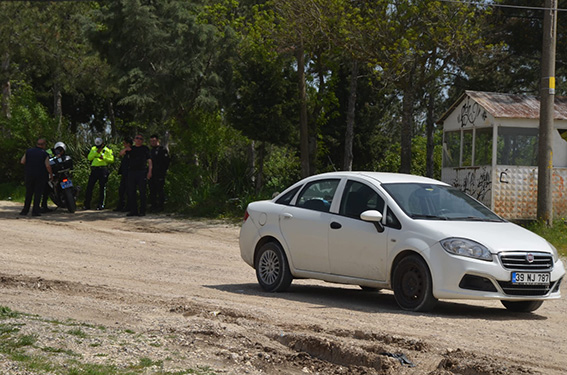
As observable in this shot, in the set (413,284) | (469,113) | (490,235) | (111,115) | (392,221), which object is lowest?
(413,284)

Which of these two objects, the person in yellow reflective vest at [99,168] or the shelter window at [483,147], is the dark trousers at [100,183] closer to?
the person in yellow reflective vest at [99,168]

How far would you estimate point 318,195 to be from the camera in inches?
453

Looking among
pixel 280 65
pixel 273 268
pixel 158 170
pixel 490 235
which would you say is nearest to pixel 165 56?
pixel 280 65

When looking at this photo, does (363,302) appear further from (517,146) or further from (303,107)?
(303,107)

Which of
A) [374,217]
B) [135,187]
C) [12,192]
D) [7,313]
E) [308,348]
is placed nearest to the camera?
[308,348]

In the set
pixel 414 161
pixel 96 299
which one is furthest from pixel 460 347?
pixel 414 161

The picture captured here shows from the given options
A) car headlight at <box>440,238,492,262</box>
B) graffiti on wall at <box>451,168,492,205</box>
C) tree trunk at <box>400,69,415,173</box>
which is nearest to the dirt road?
car headlight at <box>440,238,492,262</box>

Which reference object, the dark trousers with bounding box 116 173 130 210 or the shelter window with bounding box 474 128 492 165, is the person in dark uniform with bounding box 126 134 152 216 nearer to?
the dark trousers with bounding box 116 173 130 210

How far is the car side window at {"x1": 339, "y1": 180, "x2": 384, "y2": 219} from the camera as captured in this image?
35.1 ft

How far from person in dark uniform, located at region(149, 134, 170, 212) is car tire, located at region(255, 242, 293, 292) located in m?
12.6

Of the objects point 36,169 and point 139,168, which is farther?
point 139,168

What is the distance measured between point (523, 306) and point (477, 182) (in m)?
13.6

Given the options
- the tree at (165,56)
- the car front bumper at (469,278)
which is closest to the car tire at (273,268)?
the car front bumper at (469,278)

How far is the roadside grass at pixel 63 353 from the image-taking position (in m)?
6.50
